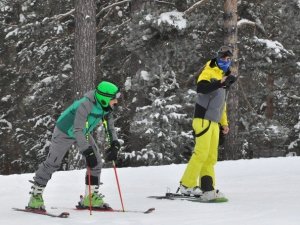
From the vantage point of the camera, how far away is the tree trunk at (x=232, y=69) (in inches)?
676

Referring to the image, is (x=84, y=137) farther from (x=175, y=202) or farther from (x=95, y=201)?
(x=175, y=202)

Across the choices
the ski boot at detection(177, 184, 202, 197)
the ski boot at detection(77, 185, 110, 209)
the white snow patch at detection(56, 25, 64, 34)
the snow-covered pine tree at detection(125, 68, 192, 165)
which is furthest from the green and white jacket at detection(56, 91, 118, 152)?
the white snow patch at detection(56, 25, 64, 34)

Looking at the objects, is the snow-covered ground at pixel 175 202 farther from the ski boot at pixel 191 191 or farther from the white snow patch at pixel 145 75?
the white snow patch at pixel 145 75

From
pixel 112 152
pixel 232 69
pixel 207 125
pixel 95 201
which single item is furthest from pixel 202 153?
pixel 232 69

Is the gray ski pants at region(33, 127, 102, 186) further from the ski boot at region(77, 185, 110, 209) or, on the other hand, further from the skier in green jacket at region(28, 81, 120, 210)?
the ski boot at region(77, 185, 110, 209)

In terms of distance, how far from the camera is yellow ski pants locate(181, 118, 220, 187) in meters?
8.25

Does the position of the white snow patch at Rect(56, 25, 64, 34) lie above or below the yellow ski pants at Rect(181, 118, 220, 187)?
above

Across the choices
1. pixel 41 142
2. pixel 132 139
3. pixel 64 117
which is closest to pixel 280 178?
pixel 64 117

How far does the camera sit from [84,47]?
15.9 metres

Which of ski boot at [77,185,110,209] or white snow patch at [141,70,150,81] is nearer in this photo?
ski boot at [77,185,110,209]

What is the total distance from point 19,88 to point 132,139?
19.2 feet

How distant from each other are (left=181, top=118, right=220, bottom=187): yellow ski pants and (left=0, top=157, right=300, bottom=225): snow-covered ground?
17.7 inches

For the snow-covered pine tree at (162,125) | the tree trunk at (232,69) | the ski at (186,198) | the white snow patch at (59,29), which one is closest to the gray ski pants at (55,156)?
the ski at (186,198)

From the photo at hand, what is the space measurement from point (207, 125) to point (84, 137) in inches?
77.8
